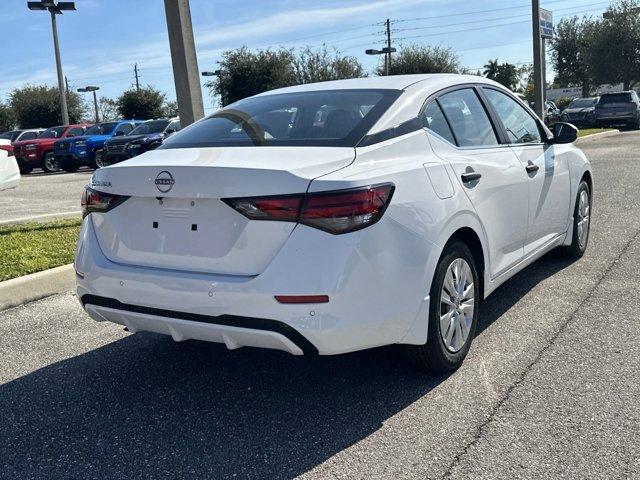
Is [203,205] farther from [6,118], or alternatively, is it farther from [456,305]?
[6,118]

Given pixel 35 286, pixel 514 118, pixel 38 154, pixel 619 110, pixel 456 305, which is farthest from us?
pixel 619 110

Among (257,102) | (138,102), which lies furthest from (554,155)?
(138,102)

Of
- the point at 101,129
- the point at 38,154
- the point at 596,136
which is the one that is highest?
the point at 101,129

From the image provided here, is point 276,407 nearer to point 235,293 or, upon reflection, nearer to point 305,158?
point 235,293

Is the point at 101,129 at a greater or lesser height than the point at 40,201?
greater

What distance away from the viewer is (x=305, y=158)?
10.5 ft

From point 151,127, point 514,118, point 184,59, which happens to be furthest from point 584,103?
point 514,118

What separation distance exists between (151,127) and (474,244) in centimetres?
1847

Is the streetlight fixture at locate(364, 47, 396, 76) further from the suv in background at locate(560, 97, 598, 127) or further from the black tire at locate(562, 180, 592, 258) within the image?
the black tire at locate(562, 180, 592, 258)

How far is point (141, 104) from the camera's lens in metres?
49.2

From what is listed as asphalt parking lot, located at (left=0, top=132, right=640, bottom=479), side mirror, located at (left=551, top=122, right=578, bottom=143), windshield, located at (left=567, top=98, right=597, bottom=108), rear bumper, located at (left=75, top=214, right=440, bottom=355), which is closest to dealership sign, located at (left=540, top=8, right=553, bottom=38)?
windshield, located at (left=567, top=98, right=597, bottom=108)

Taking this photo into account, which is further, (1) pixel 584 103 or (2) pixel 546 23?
(1) pixel 584 103

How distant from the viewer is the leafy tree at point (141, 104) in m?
49.2

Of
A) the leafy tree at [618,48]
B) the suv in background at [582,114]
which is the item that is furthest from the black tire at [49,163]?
the leafy tree at [618,48]
